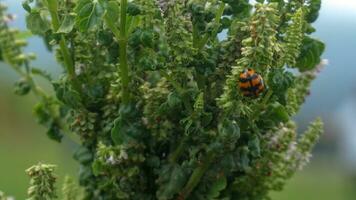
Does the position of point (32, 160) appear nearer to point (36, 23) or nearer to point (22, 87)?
point (22, 87)

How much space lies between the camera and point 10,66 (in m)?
1.57

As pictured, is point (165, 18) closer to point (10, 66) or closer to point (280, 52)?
point (280, 52)

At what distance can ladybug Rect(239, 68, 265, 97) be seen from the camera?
1072mm

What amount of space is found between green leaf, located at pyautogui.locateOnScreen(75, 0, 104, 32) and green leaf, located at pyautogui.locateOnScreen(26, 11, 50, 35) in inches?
6.1

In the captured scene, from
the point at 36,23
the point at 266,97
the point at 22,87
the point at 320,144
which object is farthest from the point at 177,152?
the point at 320,144

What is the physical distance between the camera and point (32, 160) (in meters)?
7.76

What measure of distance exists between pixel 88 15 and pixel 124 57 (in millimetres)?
90

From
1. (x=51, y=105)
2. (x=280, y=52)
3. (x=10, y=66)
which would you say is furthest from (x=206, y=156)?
(x=10, y=66)

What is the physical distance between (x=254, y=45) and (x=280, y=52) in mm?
53

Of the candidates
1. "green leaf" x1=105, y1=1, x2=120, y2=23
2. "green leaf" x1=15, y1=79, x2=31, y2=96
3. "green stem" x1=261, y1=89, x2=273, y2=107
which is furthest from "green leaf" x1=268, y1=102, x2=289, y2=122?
"green leaf" x1=15, y1=79, x2=31, y2=96

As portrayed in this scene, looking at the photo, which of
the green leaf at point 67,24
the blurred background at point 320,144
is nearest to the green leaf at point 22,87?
the green leaf at point 67,24

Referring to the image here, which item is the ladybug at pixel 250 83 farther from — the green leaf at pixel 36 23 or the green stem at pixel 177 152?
the green leaf at pixel 36 23

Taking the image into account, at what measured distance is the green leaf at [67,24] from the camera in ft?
3.98

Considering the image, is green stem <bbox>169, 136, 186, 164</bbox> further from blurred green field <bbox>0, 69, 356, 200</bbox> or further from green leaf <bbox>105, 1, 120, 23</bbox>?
blurred green field <bbox>0, 69, 356, 200</bbox>
